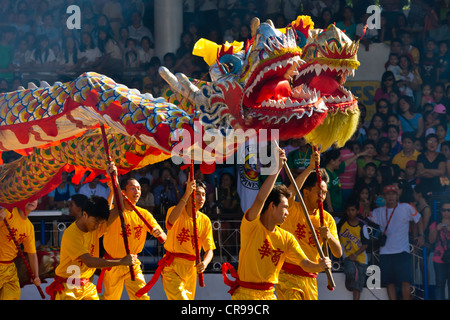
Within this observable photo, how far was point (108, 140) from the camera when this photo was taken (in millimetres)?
6316

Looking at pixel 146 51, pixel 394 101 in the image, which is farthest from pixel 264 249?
pixel 146 51

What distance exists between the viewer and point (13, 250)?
715 centimetres

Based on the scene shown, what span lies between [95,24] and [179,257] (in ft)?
12.9

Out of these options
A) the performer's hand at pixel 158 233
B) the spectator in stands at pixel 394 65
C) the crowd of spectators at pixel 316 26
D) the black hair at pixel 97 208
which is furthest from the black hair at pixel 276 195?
the spectator in stands at pixel 394 65

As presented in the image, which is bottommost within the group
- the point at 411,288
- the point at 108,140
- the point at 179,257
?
the point at 411,288

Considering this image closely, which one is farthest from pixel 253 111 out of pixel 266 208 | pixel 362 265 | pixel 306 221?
pixel 362 265

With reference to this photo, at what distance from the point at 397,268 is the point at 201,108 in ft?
10.2

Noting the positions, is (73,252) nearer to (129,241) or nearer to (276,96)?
(129,241)

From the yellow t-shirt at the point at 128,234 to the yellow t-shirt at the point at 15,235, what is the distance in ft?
2.27

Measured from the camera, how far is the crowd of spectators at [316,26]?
8.28 m

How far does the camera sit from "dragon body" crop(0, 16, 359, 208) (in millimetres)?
5398

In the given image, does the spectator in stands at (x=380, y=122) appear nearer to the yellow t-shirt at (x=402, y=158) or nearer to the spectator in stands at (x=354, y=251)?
the yellow t-shirt at (x=402, y=158)

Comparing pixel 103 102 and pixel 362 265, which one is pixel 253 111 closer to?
pixel 103 102
